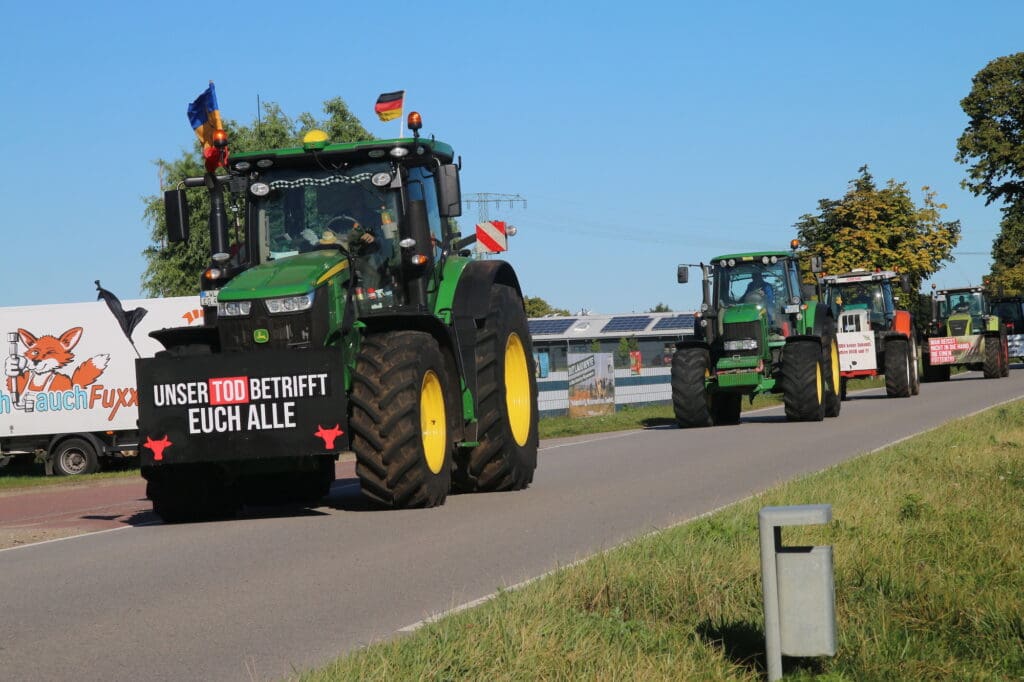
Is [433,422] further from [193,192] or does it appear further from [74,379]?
[193,192]

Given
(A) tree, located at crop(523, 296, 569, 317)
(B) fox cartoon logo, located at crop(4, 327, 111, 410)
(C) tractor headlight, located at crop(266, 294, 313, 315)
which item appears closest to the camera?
(C) tractor headlight, located at crop(266, 294, 313, 315)

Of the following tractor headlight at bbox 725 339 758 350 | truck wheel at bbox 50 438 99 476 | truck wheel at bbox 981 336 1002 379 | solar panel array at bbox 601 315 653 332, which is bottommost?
truck wheel at bbox 50 438 99 476

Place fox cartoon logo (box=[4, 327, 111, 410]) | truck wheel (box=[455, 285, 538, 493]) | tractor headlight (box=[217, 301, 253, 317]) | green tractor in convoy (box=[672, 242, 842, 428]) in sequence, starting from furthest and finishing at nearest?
fox cartoon logo (box=[4, 327, 111, 410]) < green tractor in convoy (box=[672, 242, 842, 428]) < truck wheel (box=[455, 285, 538, 493]) < tractor headlight (box=[217, 301, 253, 317])

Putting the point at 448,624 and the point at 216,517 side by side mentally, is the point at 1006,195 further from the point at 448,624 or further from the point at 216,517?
the point at 448,624

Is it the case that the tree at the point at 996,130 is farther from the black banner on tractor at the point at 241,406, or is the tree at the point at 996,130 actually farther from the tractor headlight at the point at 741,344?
the black banner on tractor at the point at 241,406

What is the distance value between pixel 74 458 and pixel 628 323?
213 feet

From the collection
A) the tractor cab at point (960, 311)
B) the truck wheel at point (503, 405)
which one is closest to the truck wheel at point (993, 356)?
the tractor cab at point (960, 311)

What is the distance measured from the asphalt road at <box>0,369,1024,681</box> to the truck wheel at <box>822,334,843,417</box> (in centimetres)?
900

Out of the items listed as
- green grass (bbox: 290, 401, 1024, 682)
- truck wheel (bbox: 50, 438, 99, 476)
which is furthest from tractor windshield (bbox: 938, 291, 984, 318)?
green grass (bbox: 290, 401, 1024, 682)

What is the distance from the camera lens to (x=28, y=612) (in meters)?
8.27

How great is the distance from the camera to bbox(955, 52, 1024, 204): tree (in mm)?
57625

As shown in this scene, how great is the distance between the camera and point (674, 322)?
86938 millimetres

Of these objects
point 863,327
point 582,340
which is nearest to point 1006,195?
point 863,327

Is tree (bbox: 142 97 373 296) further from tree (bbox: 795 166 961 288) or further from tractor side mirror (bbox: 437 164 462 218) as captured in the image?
tractor side mirror (bbox: 437 164 462 218)
